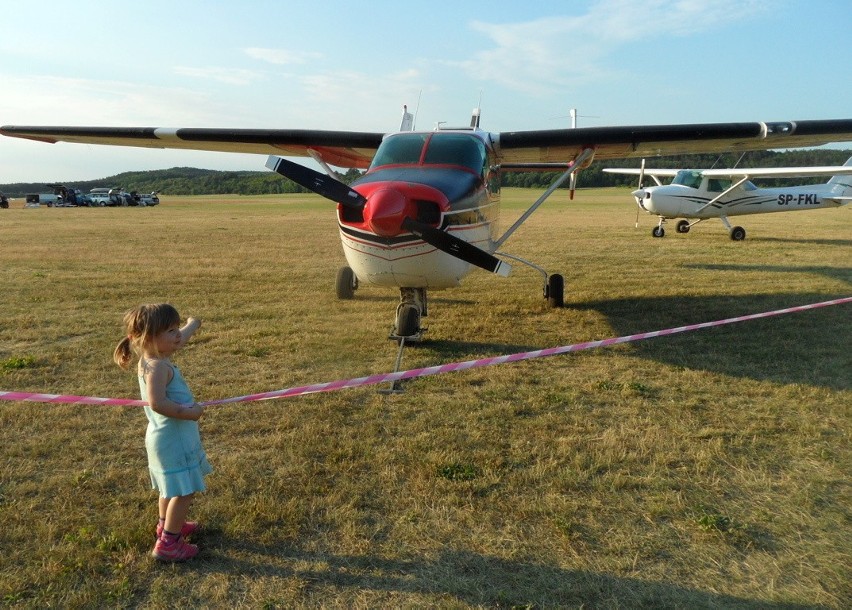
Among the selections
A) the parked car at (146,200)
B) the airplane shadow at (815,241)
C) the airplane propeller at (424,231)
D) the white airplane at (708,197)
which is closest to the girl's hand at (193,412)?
the airplane propeller at (424,231)

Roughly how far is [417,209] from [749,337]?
437cm

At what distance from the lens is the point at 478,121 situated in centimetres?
1130

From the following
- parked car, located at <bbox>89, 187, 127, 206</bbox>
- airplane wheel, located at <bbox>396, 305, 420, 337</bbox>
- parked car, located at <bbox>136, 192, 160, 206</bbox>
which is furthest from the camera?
parked car, located at <bbox>136, 192, 160, 206</bbox>

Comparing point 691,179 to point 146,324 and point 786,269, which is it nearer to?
point 786,269

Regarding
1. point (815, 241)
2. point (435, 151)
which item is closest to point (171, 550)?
point (435, 151)

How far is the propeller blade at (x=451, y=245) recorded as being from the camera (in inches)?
209

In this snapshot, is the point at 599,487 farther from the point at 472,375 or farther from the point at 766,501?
the point at 472,375

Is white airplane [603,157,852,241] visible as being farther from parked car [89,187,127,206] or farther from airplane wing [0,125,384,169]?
Result: parked car [89,187,127,206]

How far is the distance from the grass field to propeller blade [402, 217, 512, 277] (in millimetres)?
1025

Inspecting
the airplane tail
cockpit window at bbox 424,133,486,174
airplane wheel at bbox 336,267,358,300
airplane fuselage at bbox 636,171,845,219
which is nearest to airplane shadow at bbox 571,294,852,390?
cockpit window at bbox 424,133,486,174

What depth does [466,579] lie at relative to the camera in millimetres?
2758

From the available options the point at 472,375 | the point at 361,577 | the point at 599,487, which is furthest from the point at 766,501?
the point at 472,375

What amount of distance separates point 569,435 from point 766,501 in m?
1.30

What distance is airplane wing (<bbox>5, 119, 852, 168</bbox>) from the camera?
818 cm
